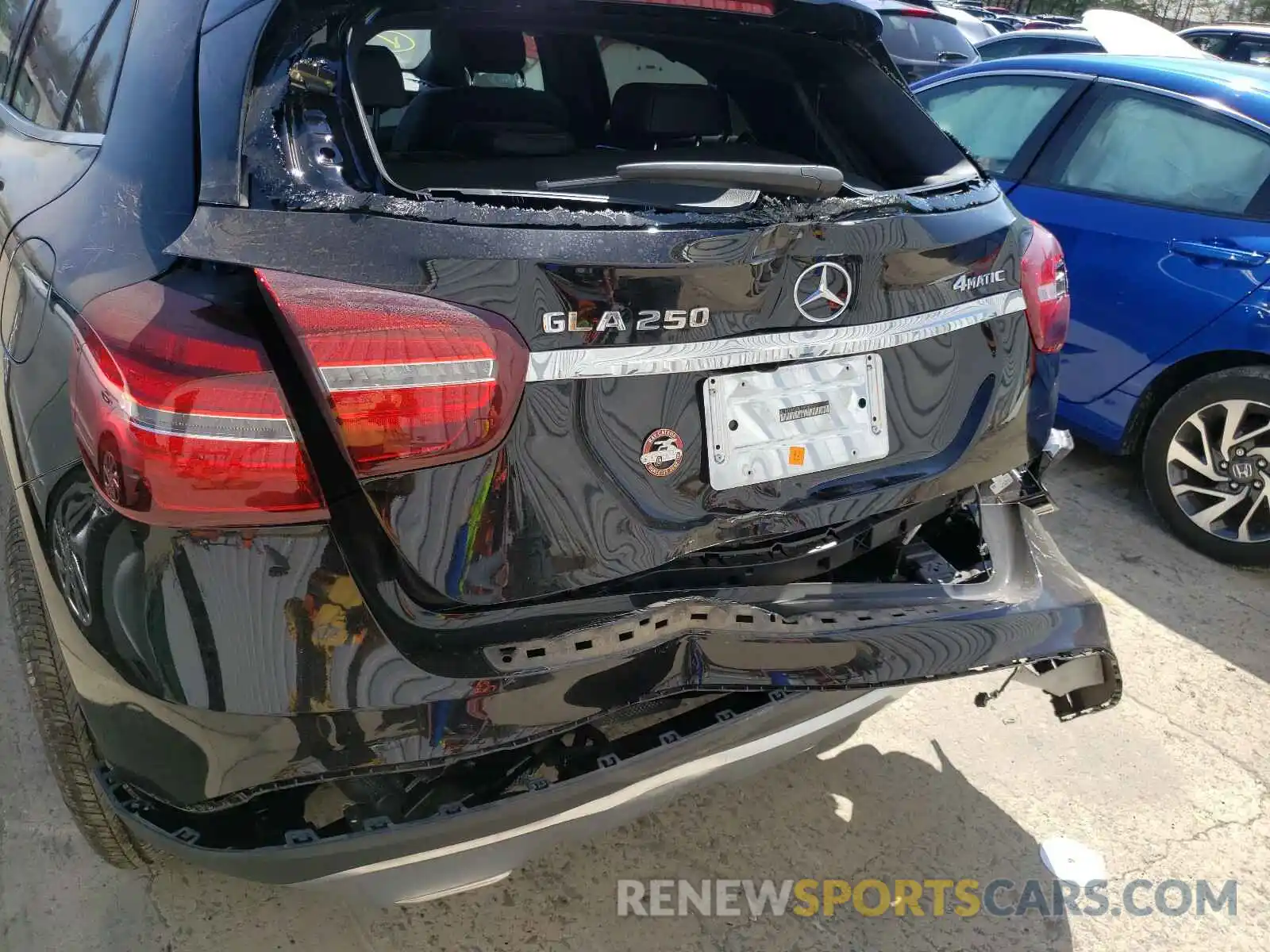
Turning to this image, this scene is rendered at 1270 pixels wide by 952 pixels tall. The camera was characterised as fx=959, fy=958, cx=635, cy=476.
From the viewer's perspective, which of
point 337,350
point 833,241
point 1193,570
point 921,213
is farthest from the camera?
point 1193,570

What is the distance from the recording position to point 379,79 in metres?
1.95

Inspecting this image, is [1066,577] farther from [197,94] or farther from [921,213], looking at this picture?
[197,94]

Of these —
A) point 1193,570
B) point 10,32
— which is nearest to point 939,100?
point 1193,570

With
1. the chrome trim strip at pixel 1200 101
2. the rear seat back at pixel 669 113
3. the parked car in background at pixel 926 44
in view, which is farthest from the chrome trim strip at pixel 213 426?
the parked car in background at pixel 926 44

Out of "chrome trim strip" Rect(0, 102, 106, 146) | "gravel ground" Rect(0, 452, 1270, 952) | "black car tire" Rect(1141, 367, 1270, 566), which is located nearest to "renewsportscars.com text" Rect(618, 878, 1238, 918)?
"gravel ground" Rect(0, 452, 1270, 952)

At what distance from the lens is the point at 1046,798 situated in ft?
7.71

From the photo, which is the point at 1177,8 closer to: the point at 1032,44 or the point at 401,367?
the point at 1032,44

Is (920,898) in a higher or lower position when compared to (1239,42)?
lower

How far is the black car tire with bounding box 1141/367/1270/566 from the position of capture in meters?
3.29

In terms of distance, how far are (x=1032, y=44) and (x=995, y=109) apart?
6311 millimetres

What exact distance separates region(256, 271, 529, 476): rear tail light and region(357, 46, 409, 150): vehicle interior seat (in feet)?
2.43

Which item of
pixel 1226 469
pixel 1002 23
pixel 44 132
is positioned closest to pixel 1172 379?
pixel 1226 469

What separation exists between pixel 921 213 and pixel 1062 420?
2563 millimetres

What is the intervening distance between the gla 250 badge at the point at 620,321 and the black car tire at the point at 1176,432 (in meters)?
2.74
